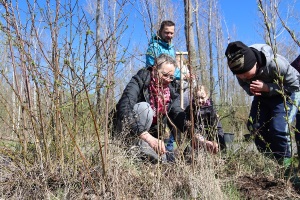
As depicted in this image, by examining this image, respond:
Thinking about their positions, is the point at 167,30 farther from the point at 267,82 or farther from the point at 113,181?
the point at 113,181

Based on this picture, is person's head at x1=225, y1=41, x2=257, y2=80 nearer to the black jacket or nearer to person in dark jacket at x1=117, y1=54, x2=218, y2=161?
person in dark jacket at x1=117, y1=54, x2=218, y2=161

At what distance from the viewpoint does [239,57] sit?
2.21m

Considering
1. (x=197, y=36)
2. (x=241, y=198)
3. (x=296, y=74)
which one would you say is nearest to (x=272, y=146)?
(x=296, y=74)

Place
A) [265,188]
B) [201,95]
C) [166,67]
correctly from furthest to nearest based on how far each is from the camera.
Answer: [166,67], [201,95], [265,188]

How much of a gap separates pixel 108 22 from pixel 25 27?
502mm

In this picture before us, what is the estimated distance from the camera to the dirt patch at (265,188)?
1.69m

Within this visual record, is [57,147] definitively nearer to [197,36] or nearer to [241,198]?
[241,198]

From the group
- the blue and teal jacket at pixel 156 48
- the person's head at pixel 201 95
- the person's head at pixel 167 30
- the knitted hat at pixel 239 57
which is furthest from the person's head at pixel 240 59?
the person's head at pixel 167 30

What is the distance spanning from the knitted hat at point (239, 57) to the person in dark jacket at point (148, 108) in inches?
15.9

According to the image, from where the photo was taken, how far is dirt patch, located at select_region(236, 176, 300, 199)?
66.6 inches

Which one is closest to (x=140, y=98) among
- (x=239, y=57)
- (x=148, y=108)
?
(x=148, y=108)

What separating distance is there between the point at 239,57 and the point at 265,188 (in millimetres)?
877

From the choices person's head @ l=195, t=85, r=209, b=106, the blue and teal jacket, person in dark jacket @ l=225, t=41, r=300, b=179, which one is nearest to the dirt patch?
person in dark jacket @ l=225, t=41, r=300, b=179

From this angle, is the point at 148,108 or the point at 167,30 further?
the point at 167,30
